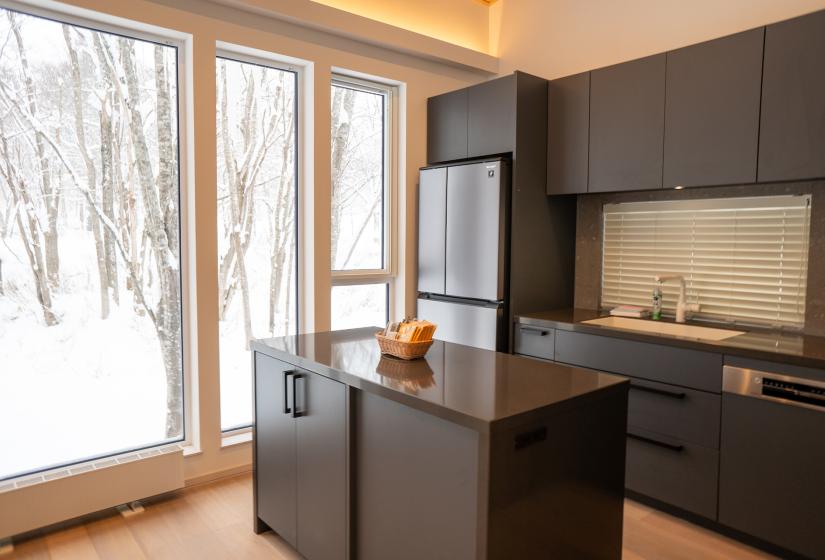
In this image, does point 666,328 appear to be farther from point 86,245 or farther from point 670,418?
point 86,245

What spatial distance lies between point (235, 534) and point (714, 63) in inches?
128

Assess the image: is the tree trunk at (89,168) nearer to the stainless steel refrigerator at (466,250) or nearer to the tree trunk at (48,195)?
the tree trunk at (48,195)

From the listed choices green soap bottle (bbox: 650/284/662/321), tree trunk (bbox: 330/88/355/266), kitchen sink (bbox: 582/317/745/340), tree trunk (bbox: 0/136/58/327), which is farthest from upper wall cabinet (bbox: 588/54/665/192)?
tree trunk (bbox: 0/136/58/327)

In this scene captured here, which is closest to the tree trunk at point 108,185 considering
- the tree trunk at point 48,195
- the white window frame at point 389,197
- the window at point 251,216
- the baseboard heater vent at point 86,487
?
the tree trunk at point 48,195

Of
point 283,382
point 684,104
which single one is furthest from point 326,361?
point 684,104

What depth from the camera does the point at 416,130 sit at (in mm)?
3996

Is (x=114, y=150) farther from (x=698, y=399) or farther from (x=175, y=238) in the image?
(x=698, y=399)

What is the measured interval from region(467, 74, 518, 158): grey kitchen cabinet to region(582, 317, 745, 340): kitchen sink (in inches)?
47.5

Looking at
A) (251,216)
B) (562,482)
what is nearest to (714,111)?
(562,482)

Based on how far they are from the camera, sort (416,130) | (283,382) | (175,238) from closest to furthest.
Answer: (283,382) → (175,238) → (416,130)

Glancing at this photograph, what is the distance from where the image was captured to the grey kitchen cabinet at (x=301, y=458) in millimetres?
2059

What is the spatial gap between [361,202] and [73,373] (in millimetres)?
2024

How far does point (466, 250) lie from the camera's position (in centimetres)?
359

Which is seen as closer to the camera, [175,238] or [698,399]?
[698,399]
